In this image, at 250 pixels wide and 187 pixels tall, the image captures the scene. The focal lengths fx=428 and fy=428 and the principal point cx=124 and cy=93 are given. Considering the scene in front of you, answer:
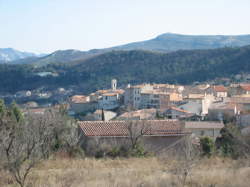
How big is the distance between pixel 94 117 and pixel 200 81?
4767 cm

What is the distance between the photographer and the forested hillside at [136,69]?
10275 centimetres

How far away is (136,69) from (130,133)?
365 feet

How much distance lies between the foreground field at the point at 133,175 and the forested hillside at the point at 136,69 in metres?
85.7

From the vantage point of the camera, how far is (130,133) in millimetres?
16672

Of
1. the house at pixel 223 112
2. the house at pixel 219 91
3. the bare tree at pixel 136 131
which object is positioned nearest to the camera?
the bare tree at pixel 136 131

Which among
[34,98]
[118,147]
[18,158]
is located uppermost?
[18,158]

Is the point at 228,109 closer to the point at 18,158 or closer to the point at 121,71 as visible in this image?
the point at 18,158

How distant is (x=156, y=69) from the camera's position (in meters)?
121

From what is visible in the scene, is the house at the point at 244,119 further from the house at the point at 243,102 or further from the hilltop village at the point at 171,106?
the house at the point at 243,102

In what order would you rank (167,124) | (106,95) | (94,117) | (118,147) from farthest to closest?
1. (106,95)
2. (94,117)
3. (167,124)
4. (118,147)

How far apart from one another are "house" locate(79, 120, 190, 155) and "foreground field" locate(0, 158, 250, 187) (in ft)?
11.7

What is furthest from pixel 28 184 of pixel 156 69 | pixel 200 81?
pixel 156 69

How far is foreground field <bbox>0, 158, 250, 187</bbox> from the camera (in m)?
9.73

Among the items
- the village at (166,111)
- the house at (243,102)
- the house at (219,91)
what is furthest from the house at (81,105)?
the house at (243,102)
